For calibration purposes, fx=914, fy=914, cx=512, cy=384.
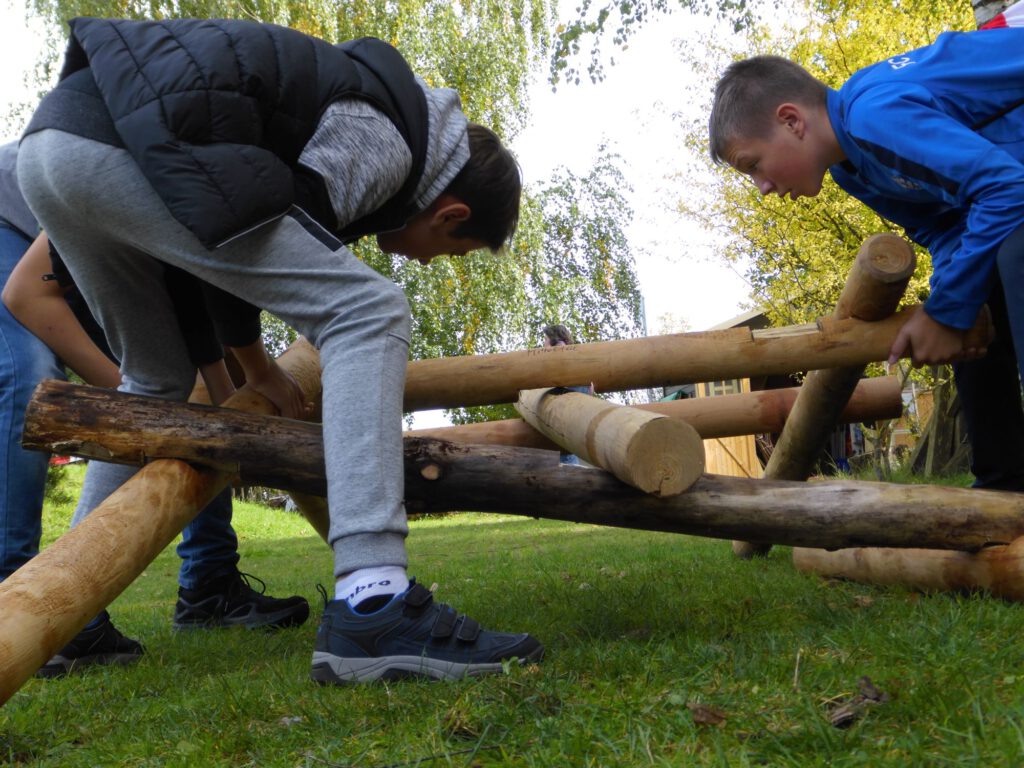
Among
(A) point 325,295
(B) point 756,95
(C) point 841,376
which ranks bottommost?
(C) point 841,376

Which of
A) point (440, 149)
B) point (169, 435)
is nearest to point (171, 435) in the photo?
point (169, 435)

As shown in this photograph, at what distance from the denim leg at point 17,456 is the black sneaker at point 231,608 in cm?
82

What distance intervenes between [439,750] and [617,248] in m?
26.1

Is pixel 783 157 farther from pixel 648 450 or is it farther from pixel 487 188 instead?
pixel 648 450

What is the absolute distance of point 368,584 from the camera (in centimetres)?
213

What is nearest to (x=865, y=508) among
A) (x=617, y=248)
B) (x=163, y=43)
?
(x=163, y=43)

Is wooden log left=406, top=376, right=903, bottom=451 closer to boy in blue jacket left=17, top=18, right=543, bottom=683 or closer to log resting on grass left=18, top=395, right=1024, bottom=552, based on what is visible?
log resting on grass left=18, top=395, right=1024, bottom=552

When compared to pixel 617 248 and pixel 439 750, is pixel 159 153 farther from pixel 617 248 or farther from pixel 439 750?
pixel 617 248

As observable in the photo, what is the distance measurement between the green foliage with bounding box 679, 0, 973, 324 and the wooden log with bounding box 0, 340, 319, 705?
35.9ft

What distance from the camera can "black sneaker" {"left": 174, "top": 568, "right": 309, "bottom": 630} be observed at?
366 centimetres

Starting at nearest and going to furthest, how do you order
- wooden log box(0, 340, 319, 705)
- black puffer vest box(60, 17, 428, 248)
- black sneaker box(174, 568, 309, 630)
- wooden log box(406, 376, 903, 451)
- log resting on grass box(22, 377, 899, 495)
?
wooden log box(0, 340, 319, 705) → black puffer vest box(60, 17, 428, 248) → log resting on grass box(22, 377, 899, 495) → black sneaker box(174, 568, 309, 630) → wooden log box(406, 376, 903, 451)

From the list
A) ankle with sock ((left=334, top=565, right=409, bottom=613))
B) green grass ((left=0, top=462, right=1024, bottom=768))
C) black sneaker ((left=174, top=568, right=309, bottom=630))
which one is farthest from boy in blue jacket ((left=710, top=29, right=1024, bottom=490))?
black sneaker ((left=174, top=568, right=309, bottom=630))

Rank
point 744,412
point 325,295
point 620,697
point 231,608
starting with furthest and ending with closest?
1. point 744,412
2. point 231,608
3. point 325,295
4. point 620,697

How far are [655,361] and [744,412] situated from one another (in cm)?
99
